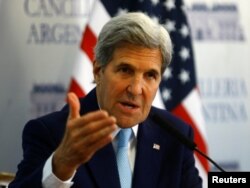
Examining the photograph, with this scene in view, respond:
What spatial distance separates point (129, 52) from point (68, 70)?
1389 mm

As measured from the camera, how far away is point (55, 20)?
2723 millimetres

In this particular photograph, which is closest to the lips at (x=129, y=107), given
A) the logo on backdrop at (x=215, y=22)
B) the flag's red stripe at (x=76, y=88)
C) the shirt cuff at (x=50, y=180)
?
the shirt cuff at (x=50, y=180)

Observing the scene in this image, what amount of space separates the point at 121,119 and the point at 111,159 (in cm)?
17

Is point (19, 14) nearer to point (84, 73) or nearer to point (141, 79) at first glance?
point (84, 73)

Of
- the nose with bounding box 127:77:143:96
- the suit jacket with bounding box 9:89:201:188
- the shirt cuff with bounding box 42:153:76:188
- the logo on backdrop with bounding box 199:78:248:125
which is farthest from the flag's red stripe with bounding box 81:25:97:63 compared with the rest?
the shirt cuff with bounding box 42:153:76:188

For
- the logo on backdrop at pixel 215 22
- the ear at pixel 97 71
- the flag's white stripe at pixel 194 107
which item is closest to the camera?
the ear at pixel 97 71

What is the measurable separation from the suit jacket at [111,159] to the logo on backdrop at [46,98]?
3.65 ft

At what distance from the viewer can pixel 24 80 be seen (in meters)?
2.71

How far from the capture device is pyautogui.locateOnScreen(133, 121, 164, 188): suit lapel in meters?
1.48

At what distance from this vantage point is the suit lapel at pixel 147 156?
4.85 feet

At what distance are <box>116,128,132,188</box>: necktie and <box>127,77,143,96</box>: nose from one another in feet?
0.60

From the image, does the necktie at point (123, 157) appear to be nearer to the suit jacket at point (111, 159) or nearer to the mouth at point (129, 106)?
the suit jacket at point (111, 159)

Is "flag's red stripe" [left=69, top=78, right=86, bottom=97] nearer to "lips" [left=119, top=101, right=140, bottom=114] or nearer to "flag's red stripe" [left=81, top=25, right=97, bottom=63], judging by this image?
"flag's red stripe" [left=81, top=25, right=97, bottom=63]

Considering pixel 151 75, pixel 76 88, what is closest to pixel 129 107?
pixel 151 75
